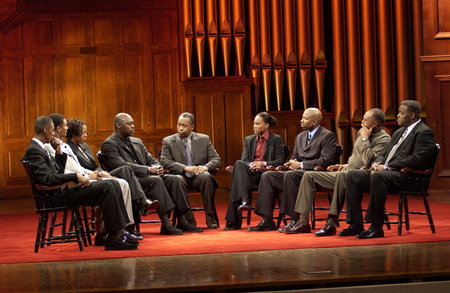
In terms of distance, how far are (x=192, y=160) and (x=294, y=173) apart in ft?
3.40

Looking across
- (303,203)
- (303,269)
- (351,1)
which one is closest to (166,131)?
(351,1)

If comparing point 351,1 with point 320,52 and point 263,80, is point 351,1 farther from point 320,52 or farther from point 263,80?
point 263,80

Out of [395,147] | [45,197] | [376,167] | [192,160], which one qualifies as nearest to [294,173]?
[376,167]

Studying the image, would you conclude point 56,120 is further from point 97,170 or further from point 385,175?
point 385,175

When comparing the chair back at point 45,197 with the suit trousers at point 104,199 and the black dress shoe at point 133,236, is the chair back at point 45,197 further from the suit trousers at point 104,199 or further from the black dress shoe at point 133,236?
the black dress shoe at point 133,236

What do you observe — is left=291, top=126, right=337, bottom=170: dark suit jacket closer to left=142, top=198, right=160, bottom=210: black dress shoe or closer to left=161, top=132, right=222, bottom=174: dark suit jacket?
left=161, top=132, right=222, bottom=174: dark suit jacket

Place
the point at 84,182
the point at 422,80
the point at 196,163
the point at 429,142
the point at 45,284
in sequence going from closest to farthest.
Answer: the point at 45,284, the point at 84,182, the point at 429,142, the point at 196,163, the point at 422,80

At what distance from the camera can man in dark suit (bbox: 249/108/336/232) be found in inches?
236

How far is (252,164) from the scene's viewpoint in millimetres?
6383

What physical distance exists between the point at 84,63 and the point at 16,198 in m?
1.85

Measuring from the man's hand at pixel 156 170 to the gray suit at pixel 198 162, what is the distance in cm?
21

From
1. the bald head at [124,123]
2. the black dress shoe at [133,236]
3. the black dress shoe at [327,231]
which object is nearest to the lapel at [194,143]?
the bald head at [124,123]

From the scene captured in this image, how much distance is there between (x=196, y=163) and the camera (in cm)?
661

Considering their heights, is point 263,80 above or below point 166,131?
above
